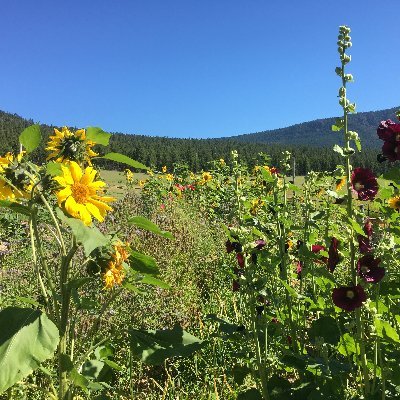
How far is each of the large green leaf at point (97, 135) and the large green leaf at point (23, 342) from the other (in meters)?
0.58

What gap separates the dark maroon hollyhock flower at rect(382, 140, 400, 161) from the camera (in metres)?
1.78

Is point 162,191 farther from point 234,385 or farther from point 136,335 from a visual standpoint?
point 136,335

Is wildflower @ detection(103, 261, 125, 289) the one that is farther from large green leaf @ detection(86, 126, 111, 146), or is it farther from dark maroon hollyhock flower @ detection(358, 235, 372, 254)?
dark maroon hollyhock flower @ detection(358, 235, 372, 254)

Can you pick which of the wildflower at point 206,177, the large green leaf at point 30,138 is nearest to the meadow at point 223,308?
the large green leaf at point 30,138

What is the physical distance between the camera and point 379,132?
1.90 m

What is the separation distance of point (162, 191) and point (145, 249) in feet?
14.4

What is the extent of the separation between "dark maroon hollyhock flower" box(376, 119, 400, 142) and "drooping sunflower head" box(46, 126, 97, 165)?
1206mm

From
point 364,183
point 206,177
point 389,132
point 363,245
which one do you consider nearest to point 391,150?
point 389,132

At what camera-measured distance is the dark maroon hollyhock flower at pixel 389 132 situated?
5.93ft

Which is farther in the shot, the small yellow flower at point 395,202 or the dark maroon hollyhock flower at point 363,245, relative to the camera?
the small yellow flower at point 395,202

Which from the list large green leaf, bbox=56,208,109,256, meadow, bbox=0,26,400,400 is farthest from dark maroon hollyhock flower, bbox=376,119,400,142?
large green leaf, bbox=56,208,109,256

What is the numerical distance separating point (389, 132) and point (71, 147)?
1.29 meters

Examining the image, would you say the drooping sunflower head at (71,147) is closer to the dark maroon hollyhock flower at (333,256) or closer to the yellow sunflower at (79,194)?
the yellow sunflower at (79,194)

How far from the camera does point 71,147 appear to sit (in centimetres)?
152
